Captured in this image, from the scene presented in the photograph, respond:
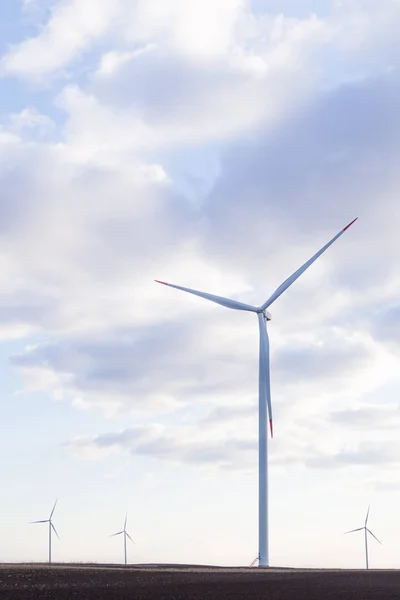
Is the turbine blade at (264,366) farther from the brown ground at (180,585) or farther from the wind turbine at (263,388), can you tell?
the brown ground at (180,585)

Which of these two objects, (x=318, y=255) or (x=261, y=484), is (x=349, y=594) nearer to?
(x=261, y=484)

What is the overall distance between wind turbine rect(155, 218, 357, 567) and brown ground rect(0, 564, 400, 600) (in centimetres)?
1280

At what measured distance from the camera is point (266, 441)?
112 meters

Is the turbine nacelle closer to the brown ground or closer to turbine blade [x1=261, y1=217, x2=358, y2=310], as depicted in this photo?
turbine blade [x1=261, y1=217, x2=358, y2=310]

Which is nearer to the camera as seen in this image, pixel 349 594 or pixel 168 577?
pixel 349 594

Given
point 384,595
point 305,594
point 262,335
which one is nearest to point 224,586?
point 305,594

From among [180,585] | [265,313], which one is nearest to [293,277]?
[265,313]

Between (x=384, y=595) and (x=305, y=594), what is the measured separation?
6195 mm

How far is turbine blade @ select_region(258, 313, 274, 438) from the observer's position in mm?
113625

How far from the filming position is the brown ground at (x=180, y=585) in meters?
71.1

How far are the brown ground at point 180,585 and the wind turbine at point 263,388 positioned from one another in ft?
42.0

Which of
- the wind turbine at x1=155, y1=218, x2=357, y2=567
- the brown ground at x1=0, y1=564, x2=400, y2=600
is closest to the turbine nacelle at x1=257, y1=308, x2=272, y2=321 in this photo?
the wind turbine at x1=155, y1=218, x2=357, y2=567

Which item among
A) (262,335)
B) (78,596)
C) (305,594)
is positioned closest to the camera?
(78,596)

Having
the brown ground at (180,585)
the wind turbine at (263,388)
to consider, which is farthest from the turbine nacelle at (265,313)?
the brown ground at (180,585)
